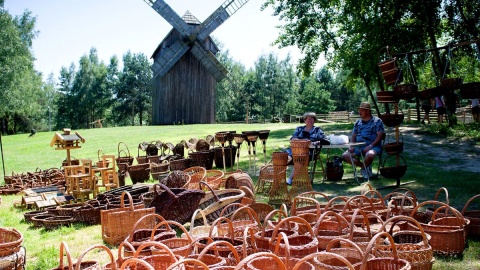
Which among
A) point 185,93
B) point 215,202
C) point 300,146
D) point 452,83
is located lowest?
point 215,202

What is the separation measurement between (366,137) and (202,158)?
3.91 metres

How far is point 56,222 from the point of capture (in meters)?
6.45

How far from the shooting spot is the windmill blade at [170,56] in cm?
2697

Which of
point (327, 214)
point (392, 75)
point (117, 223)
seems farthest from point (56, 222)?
point (392, 75)

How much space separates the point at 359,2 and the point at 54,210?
41.1 ft

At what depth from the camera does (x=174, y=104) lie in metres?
28.2

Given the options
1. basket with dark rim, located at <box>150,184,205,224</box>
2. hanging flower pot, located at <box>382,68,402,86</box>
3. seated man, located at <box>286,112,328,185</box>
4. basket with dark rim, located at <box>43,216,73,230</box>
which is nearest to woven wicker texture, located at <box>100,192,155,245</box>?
basket with dark rim, located at <box>150,184,205,224</box>

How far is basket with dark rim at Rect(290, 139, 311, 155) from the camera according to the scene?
7.33m

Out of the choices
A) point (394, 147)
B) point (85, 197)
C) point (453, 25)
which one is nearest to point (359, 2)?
point (453, 25)

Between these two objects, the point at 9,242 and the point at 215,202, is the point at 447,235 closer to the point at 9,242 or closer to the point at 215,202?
the point at 215,202

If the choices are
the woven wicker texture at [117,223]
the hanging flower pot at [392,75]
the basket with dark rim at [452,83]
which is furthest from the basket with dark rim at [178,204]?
the basket with dark rim at [452,83]

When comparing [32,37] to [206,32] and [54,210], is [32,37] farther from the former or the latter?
[54,210]

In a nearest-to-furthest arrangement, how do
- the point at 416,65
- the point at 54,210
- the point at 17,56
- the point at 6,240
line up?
the point at 6,240 → the point at 54,210 → the point at 416,65 → the point at 17,56

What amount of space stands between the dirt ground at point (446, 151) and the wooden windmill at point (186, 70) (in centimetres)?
1535
